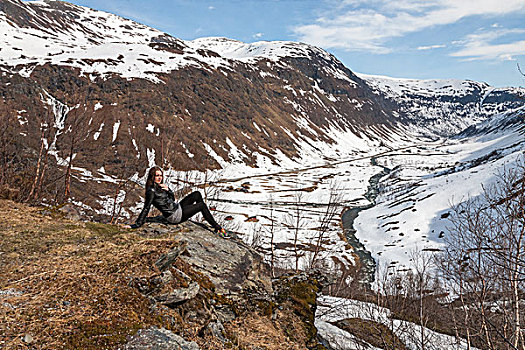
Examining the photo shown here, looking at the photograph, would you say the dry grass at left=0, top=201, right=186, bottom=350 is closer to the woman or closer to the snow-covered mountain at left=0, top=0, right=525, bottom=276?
the woman

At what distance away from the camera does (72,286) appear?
222 inches

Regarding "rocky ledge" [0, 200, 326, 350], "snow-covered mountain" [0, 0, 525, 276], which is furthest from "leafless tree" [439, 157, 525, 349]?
"snow-covered mountain" [0, 0, 525, 276]

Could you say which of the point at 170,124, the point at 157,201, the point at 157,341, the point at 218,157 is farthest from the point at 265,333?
the point at 218,157

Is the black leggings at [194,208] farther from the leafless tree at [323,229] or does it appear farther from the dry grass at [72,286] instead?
the leafless tree at [323,229]

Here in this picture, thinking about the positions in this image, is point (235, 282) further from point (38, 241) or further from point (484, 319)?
point (484, 319)

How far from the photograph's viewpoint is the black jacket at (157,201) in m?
9.25

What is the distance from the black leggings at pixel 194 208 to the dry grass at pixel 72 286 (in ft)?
6.41

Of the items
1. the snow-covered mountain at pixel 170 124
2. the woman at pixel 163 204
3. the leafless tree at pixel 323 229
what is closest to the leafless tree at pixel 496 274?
the woman at pixel 163 204

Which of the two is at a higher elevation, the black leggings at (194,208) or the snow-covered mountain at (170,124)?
the snow-covered mountain at (170,124)

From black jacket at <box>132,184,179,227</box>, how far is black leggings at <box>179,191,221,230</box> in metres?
0.56

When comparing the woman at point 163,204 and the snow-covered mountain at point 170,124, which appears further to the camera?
the snow-covered mountain at point 170,124

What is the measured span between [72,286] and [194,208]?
479 centimetres

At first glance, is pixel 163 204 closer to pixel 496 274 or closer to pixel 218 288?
pixel 218 288

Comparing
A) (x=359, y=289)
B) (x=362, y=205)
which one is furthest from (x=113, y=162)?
(x=359, y=289)
